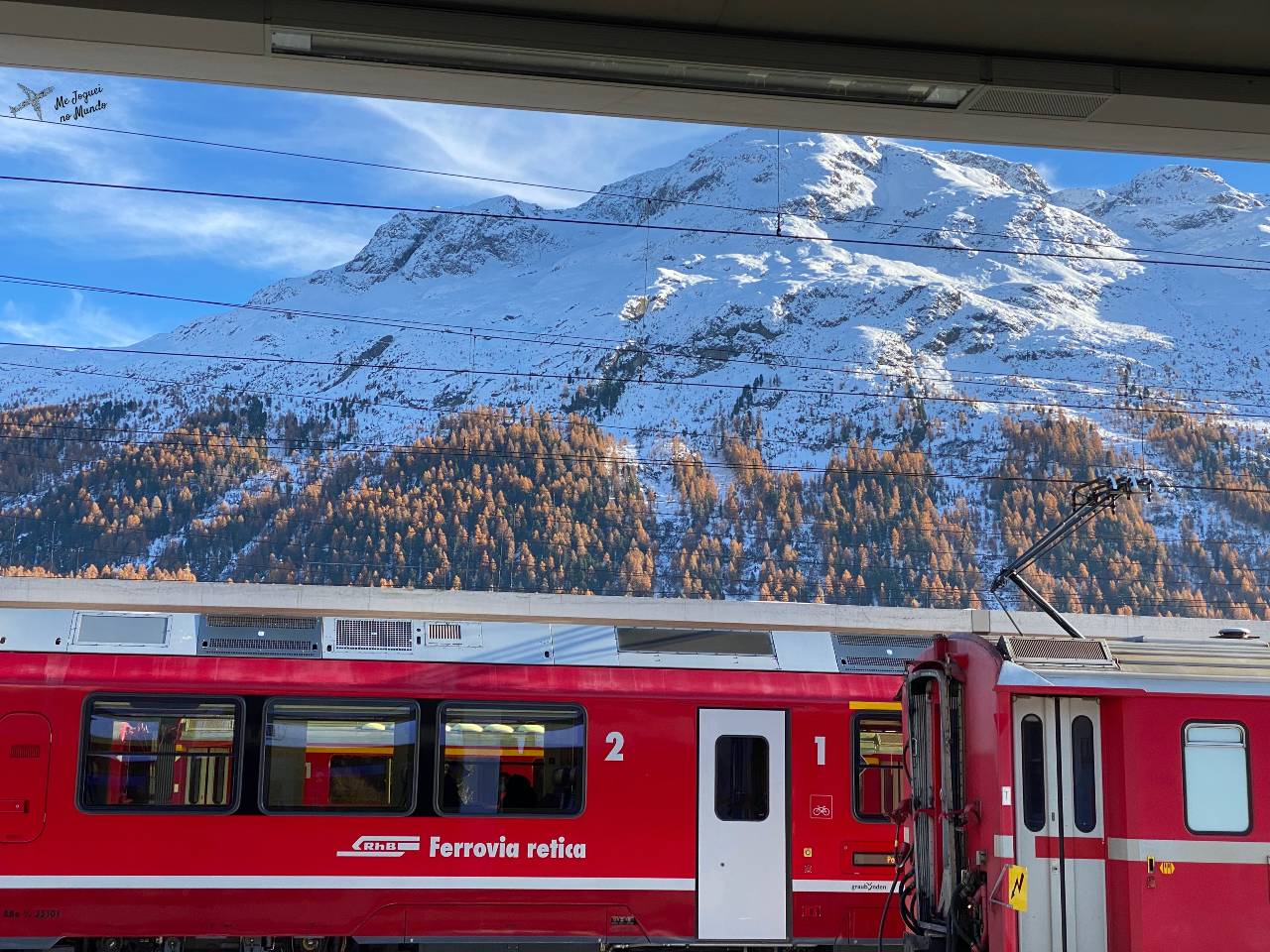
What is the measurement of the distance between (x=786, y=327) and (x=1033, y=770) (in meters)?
116

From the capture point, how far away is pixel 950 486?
90.9 m

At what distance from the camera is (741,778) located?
41.7ft

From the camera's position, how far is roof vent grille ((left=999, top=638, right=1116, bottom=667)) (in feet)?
35.0

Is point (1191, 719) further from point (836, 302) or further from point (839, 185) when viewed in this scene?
point (839, 185)

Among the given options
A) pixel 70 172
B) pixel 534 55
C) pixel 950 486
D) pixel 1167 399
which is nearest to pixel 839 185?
pixel 1167 399

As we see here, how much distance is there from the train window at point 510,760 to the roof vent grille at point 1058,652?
3876 mm

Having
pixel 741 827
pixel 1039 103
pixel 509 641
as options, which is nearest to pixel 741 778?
pixel 741 827

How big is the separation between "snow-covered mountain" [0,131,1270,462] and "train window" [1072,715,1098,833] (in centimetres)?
7783

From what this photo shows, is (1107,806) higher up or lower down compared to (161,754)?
lower down

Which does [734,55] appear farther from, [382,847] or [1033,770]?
[382,847]

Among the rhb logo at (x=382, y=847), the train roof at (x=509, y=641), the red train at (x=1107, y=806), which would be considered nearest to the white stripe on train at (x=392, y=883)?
the rhb logo at (x=382, y=847)

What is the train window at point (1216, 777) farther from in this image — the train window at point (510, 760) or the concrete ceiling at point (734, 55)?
the concrete ceiling at point (734, 55)

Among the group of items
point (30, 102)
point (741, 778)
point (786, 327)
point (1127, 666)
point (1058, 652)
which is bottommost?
point (741, 778)

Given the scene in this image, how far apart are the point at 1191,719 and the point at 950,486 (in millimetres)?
81803
